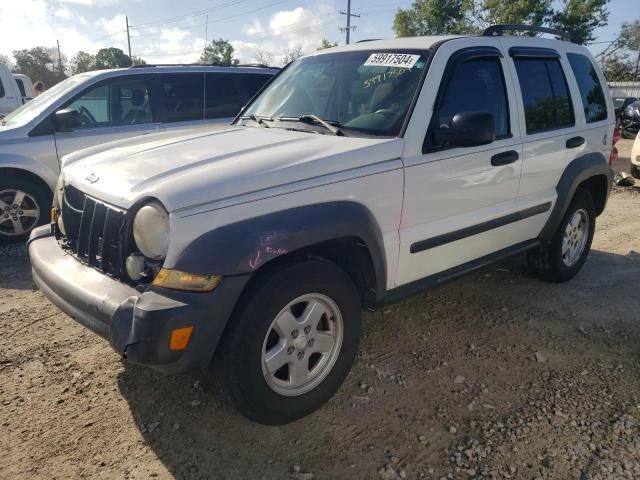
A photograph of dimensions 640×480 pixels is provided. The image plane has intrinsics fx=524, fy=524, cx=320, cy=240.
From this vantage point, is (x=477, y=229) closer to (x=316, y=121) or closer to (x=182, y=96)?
(x=316, y=121)

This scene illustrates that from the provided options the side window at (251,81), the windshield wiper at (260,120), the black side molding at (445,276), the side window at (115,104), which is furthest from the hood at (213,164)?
the side window at (251,81)

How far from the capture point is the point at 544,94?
396 cm

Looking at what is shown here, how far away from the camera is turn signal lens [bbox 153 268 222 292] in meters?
2.21

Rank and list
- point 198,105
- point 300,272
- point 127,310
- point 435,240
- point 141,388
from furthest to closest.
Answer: point 198,105 < point 435,240 < point 141,388 < point 300,272 < point 127,310

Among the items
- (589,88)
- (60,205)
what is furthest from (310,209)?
(589,88)

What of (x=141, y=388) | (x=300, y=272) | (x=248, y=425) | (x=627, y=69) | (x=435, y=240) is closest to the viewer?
(x=300, y=272)

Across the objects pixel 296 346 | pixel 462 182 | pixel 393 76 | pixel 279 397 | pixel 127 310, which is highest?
pixel 393 76

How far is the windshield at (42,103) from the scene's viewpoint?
5602mm

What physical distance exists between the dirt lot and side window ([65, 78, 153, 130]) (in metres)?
2.51

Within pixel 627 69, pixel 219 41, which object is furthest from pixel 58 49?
pixel 627 69

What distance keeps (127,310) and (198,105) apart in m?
4.62

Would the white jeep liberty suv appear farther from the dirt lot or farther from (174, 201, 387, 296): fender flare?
the dirt lot

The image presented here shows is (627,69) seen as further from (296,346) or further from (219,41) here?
(296,346)

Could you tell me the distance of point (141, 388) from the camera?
3.00 metres
